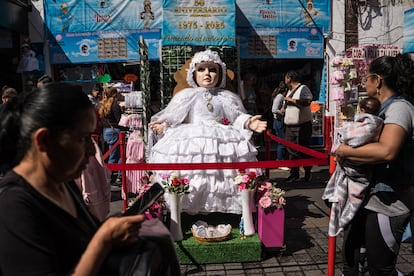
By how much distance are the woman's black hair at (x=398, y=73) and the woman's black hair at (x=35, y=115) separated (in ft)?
6.28

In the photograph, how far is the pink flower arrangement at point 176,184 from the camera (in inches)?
153

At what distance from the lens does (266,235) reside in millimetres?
3867

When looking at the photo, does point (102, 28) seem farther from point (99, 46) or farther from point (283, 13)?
point (283, 13)

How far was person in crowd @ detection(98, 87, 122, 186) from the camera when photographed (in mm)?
7211

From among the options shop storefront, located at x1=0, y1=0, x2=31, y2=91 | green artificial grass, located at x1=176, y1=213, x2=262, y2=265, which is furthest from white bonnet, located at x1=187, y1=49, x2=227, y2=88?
shop storefront, located at x1=0, y1=0, x2=31, y2=91

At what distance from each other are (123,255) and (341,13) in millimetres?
A: 9989

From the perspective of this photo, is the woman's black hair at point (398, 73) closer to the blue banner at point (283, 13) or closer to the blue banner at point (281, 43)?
the blue banner at point (281, 43)

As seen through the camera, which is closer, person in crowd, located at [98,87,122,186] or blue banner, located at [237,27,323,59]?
person in crowd, located at [98,87,122,186]

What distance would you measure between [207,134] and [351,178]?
2.01m

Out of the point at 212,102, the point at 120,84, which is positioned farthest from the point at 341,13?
the point at 212,102

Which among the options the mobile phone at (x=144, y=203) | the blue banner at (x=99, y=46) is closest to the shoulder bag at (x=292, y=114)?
the blue banner at (x=99, y=46)

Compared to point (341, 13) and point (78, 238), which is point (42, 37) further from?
point (78, 238)

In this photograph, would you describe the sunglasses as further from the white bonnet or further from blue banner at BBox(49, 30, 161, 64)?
blue banner at BBox(49, 30, 161, 64)

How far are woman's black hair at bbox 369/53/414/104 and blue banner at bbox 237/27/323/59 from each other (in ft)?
24.4
